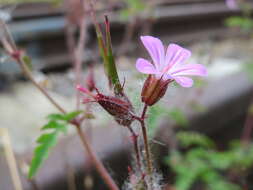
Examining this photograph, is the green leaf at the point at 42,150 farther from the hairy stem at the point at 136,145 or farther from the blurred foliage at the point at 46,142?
the hairy stem at the point at 136,145

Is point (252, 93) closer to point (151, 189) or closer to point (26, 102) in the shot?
point (26, 102)

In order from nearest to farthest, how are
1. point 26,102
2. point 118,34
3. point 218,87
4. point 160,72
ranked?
point 160,72 < point 26,102 < point 218,87 < point 118,34

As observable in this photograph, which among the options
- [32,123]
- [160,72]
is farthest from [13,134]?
[160,72]

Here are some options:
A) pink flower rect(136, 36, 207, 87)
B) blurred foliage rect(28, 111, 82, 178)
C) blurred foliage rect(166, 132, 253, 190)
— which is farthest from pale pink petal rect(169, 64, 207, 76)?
blurred foliage rect(166, 132, 253, 190)

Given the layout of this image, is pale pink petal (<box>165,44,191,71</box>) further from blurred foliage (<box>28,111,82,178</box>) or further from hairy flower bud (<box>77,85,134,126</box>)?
blurred foliage (<box>28,111,82,178</box>)

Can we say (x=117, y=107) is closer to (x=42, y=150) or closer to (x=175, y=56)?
(x=175, y=56)

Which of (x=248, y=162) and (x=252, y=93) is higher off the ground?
(x=252, y=93)

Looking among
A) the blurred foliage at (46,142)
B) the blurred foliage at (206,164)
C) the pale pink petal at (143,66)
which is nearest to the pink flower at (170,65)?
the pale pink petal at (143,66)
